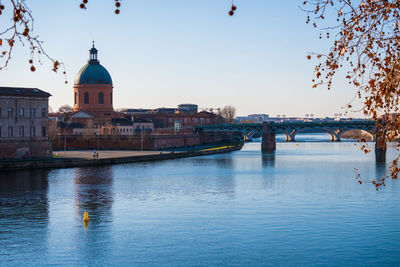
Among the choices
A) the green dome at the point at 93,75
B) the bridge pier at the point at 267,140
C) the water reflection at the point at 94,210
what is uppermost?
the green dome at the point at 93,75

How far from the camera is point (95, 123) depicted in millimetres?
118875

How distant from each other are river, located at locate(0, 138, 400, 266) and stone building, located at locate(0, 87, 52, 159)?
11.8 metres

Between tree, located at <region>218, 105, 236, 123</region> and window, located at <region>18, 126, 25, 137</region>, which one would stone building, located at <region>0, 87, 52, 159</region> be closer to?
window, located at <region>18, 126, 25, 137</region>

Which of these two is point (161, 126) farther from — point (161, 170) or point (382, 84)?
point (382, 84)

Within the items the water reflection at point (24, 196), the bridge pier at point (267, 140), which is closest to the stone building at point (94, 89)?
the bridge pier at point (267, 140)

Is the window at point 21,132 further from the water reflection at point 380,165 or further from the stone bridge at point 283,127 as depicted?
the stone bridge at point 283,127

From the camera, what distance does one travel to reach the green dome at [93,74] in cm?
11988

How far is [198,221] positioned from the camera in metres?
30.9

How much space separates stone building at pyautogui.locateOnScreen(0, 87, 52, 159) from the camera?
211 feet

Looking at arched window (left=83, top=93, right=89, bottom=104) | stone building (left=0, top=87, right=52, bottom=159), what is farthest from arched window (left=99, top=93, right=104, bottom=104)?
stone building (left=0, top=87, right=52, bottom=159)

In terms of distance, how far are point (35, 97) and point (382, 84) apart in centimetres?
6040

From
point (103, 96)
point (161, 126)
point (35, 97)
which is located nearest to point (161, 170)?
point (35, 97)

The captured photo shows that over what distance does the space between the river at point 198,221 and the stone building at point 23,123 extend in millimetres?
11815

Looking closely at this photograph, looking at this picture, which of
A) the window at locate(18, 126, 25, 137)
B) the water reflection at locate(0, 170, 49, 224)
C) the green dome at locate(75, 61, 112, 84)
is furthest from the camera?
the green dome at locate(75, 61, 112, 84)
